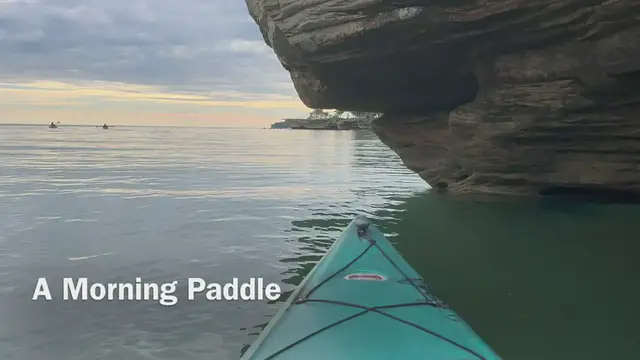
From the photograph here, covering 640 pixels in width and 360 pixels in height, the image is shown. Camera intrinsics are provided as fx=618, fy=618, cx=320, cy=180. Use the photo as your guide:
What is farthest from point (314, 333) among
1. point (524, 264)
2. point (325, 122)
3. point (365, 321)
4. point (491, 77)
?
point (325, 122)

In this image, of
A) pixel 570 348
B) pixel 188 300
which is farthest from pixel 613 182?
pixel 188 300

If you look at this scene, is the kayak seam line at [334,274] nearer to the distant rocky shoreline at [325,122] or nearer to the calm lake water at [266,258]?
the calm lake water at [266,258]

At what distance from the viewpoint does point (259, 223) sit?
16391 millimetres

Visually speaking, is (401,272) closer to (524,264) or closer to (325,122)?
(524,264)

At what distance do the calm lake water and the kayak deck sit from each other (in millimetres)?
1283

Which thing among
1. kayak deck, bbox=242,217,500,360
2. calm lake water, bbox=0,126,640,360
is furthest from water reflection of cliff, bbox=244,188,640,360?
kayak deck, bbox=242,217,500,360

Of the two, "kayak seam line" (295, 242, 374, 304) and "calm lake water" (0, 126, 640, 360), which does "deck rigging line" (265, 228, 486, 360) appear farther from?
"calm lake water" (0, 126, 640, 360)

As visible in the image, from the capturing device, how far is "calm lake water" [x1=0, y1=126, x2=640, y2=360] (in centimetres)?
758

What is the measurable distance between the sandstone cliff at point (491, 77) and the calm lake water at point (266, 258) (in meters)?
1.38

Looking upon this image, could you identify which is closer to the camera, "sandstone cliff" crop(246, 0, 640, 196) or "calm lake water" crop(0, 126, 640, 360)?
"calm lake water" crop(0, 126, 640, 360)

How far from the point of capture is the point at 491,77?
15008 mm

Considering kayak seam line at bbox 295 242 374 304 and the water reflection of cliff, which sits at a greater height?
kayak seam line at bbox 295 242 374 304

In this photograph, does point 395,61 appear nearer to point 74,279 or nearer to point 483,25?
point 483,25

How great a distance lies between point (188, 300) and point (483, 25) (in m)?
7.89
